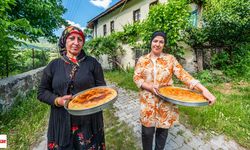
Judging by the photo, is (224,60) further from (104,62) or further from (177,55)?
(104,62)

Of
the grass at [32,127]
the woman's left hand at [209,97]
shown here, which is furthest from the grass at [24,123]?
the woman's left hand at [209,97]

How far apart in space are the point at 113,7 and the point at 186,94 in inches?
601

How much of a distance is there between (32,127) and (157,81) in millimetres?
3139

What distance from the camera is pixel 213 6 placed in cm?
841

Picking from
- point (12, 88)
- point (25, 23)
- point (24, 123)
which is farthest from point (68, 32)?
point (12, 88)

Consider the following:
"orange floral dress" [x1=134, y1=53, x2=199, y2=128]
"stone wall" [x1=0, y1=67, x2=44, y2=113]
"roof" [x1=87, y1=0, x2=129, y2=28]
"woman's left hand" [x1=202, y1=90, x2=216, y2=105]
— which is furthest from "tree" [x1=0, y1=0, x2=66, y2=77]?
"roof" [x1=87, y1=0, x2=129, y2=28]

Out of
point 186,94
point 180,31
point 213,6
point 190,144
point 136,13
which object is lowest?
point 190,144

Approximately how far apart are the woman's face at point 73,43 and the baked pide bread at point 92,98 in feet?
1.46

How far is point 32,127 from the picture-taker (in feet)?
13.9

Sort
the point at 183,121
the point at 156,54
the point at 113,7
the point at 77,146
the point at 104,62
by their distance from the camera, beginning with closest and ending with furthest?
the point at 77,146, the point at 156,54, the point at 183,121, the point at 113,7, the point at 104,62

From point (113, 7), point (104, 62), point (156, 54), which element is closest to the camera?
point (156, 54)

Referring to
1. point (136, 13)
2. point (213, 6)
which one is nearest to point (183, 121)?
point (213, 6)

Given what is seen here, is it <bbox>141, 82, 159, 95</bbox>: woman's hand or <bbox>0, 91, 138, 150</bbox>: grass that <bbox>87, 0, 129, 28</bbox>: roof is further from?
<bbox>141, 82, 159, 95</bbox>: woman's hand

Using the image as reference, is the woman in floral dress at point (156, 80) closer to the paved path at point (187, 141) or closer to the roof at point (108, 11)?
the paved path at point (187, 141)
